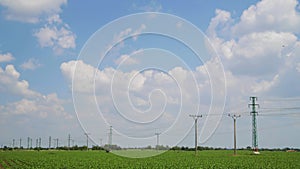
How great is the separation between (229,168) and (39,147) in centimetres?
16052

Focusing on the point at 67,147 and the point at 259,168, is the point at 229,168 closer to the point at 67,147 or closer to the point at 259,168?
the point at 259,168

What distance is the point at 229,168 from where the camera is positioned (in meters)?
36.7

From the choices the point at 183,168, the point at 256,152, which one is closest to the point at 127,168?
the point at 183,168

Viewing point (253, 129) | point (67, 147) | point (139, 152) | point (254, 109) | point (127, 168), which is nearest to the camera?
point (139, 152)

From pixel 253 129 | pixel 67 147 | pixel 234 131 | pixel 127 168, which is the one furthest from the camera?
pixel 67 147

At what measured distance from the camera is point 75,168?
3669cm

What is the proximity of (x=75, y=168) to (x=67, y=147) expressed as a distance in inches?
5806

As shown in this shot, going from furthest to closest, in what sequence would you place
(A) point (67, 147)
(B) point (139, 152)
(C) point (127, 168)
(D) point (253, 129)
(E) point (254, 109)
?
(A) point (67, 147), (E) point (254, 109), (D) point (253, 129), (C) point (127, 168), (B) point (139, 152)

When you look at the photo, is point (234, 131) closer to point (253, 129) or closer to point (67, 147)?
point (253, 129)

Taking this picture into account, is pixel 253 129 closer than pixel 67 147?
Yes

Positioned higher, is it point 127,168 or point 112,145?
point 112,145

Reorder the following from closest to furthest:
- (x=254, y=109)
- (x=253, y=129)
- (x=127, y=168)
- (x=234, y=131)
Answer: (x=127, y=168) < (x=234, y=131) < (x=253, y=129) < (x=254, y=109)

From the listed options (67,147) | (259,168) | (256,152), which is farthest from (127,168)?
(67,147)

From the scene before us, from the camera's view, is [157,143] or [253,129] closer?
[157,143]
